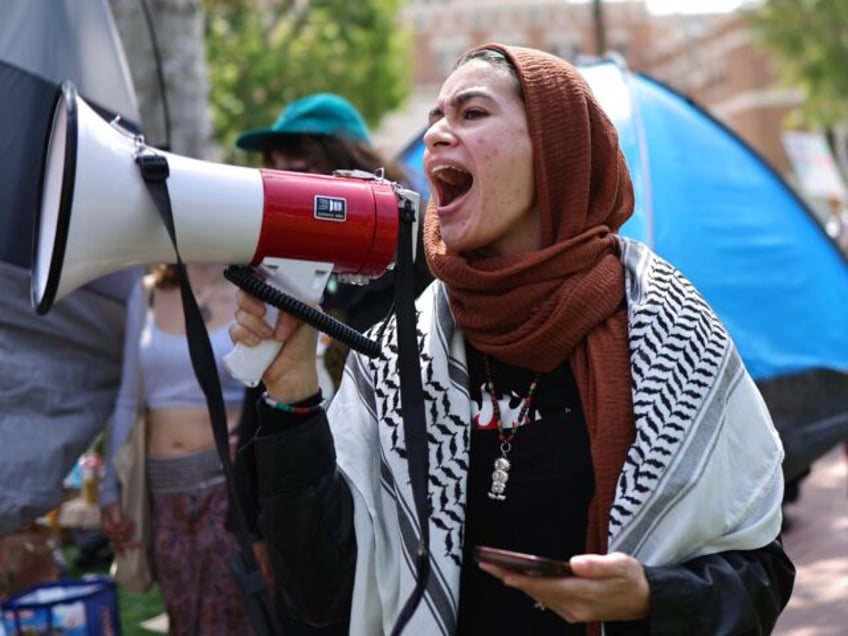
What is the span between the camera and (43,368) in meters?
3.11

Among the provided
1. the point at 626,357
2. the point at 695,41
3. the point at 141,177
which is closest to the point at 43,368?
the point at 141,177

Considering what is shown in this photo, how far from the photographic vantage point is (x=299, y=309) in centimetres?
181

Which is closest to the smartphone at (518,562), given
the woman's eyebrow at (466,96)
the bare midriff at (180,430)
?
the woman's eyebrow at (466,96)

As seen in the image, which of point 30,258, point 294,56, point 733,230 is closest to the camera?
point 30,258

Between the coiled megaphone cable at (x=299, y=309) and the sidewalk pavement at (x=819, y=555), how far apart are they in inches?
113

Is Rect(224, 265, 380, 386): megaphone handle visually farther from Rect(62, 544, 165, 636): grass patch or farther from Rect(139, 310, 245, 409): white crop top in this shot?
Rect(62, 544, 165, 636): grass patch

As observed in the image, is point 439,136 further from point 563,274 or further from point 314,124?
point 314,124

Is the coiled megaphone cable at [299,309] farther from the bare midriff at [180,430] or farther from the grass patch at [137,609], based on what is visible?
the grass patch at [137,609]

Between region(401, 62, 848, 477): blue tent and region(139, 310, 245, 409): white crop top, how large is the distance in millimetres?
999

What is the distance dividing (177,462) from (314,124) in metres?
1.17

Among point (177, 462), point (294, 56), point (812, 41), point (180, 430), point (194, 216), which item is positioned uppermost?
point (812, 41)

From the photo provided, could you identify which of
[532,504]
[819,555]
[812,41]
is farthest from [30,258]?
[812,41]

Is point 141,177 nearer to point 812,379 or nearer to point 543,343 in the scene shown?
point 543,343

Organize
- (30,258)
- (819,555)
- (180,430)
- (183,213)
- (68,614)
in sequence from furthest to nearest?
(819,555), (180,430), (68,614), (30,258), (183,213)
